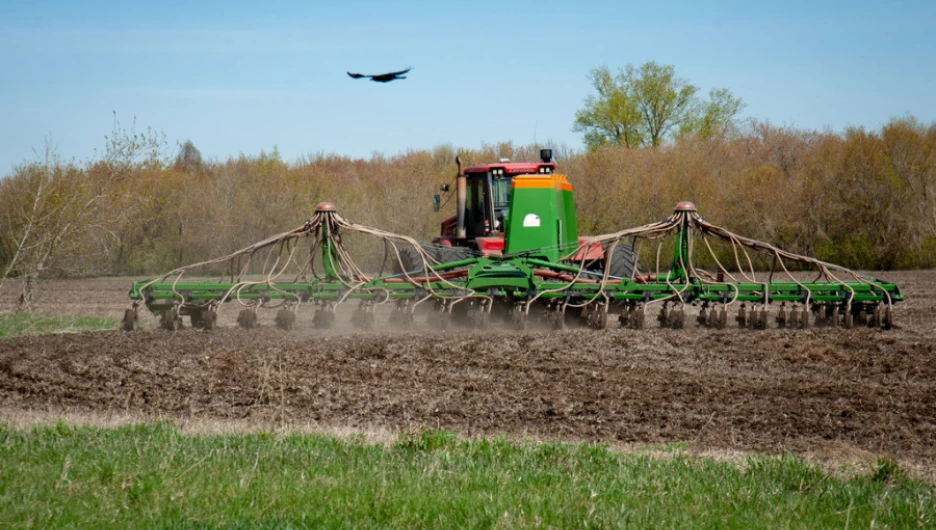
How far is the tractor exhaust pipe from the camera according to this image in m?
14.9

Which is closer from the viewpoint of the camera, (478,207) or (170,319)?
(170,319)

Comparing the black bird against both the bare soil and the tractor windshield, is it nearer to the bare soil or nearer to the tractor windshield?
the bare soil

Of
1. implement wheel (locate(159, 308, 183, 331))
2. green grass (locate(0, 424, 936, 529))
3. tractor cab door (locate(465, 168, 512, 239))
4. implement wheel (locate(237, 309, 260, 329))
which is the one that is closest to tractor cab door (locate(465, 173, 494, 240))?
tractor cab door (locate(465, 168, 512, 239))

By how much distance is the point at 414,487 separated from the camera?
15.7 ft

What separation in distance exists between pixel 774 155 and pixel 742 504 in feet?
114

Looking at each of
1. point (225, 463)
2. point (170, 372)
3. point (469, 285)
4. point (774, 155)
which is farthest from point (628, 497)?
point (774, 155)

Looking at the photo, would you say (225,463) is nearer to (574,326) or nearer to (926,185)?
(574,326)

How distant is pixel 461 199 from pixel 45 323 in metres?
6.98

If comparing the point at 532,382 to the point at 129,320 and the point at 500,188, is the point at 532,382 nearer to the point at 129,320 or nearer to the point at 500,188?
the point at 129,320

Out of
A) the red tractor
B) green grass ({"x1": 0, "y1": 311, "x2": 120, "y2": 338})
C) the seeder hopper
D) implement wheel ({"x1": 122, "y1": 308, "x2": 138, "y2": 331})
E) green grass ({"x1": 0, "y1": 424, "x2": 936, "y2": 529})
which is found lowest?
green grass ({"x1": 0, "y1": 424, "x2": 936, "y2": 529})

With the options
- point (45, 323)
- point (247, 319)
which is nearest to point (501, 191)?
point (247, 319)

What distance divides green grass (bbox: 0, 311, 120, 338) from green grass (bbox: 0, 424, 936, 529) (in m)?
8.98

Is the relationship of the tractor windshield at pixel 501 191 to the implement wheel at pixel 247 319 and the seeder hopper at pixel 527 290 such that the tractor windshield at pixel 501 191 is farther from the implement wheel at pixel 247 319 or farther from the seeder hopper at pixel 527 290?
the implement wheel at pixel 247 319

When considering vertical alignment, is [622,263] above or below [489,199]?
below
